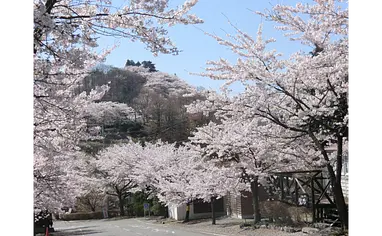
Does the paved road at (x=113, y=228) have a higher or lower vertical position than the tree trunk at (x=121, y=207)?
lower

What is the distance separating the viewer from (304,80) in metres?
2.67

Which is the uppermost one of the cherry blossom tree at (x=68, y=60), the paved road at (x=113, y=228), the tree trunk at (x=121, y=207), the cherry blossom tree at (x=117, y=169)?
the cherry blossom tree at (x=68, y=60)

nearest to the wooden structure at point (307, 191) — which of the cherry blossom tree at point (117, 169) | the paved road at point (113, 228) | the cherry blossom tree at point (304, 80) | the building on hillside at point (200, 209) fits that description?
the cherry blossom tree at point (304, 80)

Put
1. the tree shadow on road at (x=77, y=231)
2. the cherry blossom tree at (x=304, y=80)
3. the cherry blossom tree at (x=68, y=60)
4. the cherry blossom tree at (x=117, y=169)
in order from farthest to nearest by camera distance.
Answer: the cherry blossom tree at (x=304, y=80) < the cherry blossom tree at (x=117, y=169) < the tree shadow on road at (x=77, y=231) < the cherry blossom tree at (x=68, y=60)

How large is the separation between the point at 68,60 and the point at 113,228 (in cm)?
87

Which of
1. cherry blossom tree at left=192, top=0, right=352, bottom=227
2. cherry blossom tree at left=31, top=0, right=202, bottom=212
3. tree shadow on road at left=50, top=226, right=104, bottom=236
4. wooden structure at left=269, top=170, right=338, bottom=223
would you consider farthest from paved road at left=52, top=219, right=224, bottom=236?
cherry blossom tree at left=192, top=0, right=352, bottom=227

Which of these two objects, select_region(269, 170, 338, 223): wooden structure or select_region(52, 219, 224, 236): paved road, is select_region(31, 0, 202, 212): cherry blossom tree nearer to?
select_region(52, 219, 224, 236): paved road

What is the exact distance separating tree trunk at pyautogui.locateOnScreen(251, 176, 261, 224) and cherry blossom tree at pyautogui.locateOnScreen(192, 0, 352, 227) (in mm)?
309

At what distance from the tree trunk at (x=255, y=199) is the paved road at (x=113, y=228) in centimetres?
55

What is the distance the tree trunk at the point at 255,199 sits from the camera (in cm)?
242

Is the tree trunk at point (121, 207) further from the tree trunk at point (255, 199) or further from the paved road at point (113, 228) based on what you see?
the tree trunk at point (255, 199)

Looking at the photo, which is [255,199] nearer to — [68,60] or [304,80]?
[304,80]

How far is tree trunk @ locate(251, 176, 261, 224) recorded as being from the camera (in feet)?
7.93
